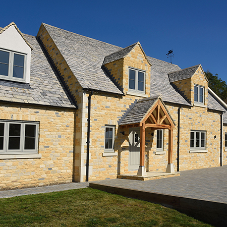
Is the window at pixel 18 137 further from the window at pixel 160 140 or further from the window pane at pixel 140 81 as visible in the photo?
the window at pixel 160 140

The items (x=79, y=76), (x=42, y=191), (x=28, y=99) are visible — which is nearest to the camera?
(x=42, y=191)

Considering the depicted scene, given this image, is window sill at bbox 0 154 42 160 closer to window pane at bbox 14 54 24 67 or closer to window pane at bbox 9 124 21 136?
window pane at bbox 9 124 21 136

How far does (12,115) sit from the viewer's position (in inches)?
434

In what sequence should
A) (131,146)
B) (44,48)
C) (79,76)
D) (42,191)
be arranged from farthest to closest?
(44,48) → (131,146) → (79,76) → (42,191)

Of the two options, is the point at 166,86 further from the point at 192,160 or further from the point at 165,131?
the point at 192,160

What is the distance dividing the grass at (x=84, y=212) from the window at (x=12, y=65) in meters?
5.79

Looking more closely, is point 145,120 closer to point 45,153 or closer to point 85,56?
point 45,153

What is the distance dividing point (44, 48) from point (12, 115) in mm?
6955

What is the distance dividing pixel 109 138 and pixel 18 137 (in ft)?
15.5

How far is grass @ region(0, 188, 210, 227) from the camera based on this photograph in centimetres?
686

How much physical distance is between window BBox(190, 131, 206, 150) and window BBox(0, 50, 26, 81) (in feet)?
41.4

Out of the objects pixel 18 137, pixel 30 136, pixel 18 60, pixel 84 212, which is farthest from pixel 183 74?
pixel 84 212

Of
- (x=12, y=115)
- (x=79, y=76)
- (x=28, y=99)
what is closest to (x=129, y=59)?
(x=79, y=76)

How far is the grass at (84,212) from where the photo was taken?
22.5ft
